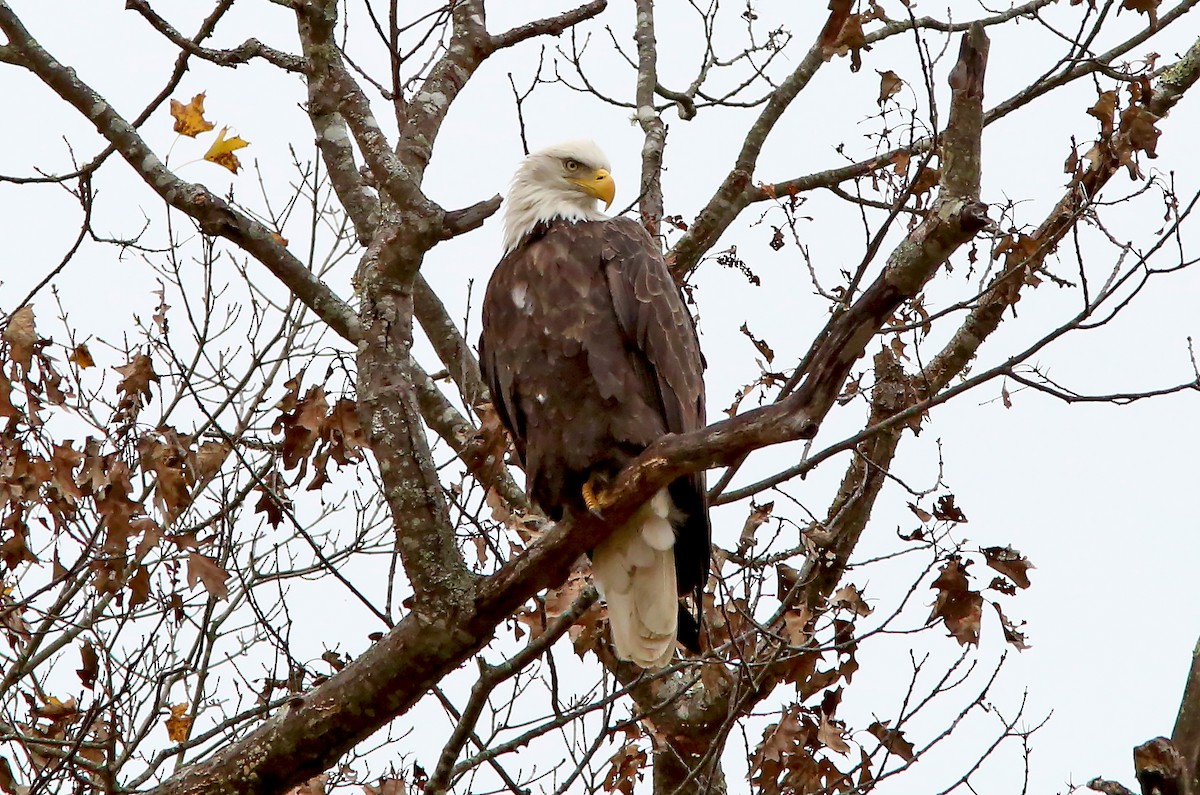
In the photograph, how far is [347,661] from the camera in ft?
12.9

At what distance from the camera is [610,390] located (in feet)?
14.1

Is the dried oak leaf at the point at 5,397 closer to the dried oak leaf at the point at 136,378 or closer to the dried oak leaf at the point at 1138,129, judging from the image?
the dried oak leaf at the point at 136,378

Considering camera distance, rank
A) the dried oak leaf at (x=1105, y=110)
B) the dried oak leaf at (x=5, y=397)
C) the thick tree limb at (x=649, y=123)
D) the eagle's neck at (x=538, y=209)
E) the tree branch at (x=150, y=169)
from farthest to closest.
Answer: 1. the thick tree limb at (x=649, y=123)
2. the eagle's neck at (x=538, y=209)
3. the tree branch at (x=150, y=169)
4. the dried oak leaf at (x=1105, y=110)
5. the dried oak leaf at (x=5, y=397)

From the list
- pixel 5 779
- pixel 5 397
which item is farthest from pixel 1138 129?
pixel 5 779

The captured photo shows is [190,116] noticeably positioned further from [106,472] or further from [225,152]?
[106,472]

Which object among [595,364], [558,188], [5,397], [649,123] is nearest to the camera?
[5,397]

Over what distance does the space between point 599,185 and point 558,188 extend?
0.54 feet

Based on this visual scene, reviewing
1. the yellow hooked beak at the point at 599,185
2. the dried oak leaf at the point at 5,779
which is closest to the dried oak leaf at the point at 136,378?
the dried oak leaf at the point at 5,779

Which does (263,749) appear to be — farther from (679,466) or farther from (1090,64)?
(1090,64)

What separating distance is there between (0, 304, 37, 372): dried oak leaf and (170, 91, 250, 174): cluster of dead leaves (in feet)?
4.31

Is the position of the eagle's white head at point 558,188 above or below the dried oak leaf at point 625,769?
above

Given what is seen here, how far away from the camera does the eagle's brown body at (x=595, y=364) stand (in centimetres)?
433

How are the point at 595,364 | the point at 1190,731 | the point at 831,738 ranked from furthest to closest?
the point at 595,364 → the point at 831,738 → the point at 1190,731

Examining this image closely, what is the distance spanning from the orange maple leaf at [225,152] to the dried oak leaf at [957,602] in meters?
2.76
